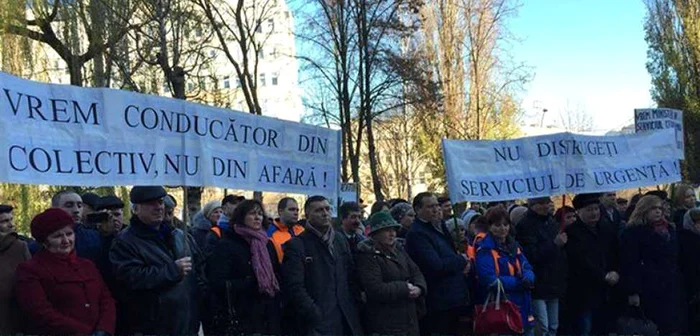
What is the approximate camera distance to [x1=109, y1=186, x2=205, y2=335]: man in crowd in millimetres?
5133

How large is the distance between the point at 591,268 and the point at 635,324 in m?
0.63

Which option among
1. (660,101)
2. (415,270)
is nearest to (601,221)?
(415,270)

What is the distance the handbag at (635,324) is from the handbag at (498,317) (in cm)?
119

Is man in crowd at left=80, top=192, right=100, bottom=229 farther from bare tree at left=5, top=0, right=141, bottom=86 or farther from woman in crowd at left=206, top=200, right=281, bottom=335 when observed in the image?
bare tree at left=5, top=0, right=141, bottom=86

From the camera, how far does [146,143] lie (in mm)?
5027

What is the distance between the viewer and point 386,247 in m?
6.23

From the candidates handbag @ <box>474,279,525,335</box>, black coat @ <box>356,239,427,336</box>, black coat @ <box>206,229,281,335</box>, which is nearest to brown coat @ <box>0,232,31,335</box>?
black coat @ <box>206,229,281,335</box>

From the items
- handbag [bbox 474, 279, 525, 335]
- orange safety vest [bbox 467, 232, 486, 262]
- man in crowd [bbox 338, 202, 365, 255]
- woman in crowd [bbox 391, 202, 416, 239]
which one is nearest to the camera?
handbag [bbox 474, 279, 525, 335]

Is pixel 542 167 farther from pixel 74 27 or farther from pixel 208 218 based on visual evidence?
pixel 74 27

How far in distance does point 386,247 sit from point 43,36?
19.4 metres

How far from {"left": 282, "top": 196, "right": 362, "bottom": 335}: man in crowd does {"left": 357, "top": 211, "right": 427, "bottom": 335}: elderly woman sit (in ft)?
0.47

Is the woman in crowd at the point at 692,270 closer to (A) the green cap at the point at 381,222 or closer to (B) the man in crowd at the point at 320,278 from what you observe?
(A) the green cap at the point at 381,222

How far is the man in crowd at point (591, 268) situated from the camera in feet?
24.1

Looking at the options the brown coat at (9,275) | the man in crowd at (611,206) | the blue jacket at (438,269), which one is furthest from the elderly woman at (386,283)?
the man in crowd at (611,206)
